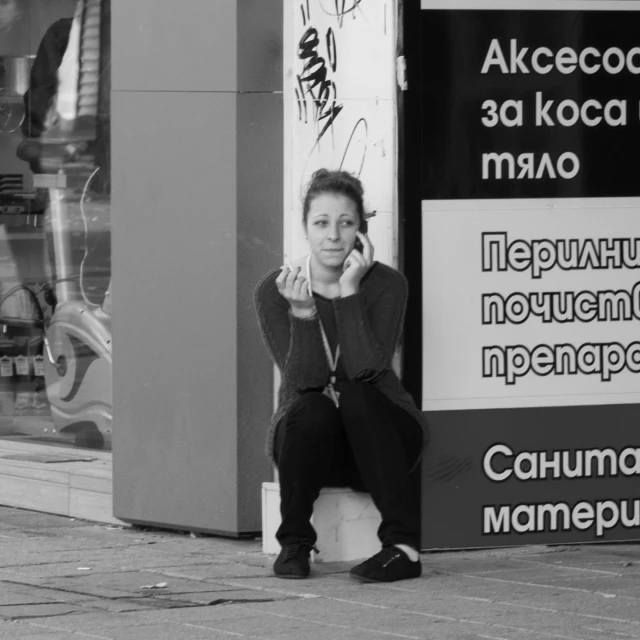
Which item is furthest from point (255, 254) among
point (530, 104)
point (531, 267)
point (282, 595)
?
point (282, 595)

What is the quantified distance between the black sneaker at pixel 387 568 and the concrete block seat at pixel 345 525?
13.2 inches

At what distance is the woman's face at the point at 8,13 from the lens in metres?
8.27

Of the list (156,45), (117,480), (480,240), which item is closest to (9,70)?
(156,45)

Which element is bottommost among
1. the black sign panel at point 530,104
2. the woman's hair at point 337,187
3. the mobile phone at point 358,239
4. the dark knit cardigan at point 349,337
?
the dark knit cardigan at point 349,337

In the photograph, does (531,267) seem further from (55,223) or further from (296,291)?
(55,223)

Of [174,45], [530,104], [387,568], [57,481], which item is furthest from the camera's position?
[57,481]

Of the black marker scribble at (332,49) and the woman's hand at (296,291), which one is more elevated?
the black marker scribble at (332,49)

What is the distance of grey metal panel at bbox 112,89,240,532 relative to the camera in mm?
6496

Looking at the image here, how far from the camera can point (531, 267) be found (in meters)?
6.21

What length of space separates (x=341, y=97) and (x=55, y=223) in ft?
7.89

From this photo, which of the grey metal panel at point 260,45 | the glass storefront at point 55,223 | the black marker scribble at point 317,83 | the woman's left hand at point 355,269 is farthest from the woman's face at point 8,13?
the woman's left hand at point 355,269

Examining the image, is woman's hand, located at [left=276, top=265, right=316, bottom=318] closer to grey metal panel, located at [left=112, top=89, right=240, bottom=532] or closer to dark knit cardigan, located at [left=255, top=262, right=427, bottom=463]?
dark knit cardigan, located at [left=255, top=262, right=427, bottom=463]

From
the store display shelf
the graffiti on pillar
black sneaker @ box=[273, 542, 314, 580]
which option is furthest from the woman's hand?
the store display shelf

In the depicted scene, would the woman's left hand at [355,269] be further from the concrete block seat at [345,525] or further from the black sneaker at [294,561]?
the black sneaker at [294,561]
